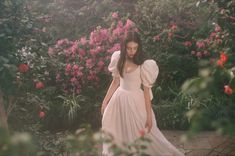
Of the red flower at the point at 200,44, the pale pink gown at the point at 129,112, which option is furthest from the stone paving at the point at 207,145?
the red flower at the point at 200,44

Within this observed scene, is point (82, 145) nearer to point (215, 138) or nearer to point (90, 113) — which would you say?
point (215, 138)

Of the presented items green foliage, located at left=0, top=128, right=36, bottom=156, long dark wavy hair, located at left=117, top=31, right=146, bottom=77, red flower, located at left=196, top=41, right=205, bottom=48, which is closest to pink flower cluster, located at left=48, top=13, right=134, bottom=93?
red flower, located at left=196, top=41, right=205, bottom=48

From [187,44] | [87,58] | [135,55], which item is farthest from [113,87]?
[187,44]

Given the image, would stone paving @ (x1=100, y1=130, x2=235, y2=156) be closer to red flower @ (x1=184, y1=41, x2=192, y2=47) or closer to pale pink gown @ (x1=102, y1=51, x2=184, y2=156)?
pale pink gown @ (x1=102, y1=51, x2=184, y2=156)

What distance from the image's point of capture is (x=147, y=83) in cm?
500

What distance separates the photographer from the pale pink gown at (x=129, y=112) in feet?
16.6

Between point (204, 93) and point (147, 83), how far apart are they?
Result: 3000 mm

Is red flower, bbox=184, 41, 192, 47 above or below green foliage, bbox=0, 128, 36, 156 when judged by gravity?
above

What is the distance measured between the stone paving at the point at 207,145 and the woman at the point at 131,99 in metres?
0.70

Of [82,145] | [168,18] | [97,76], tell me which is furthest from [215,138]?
[82,145]

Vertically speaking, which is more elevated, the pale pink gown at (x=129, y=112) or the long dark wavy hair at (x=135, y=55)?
the long dark wavy hair at (x=135, y=55)

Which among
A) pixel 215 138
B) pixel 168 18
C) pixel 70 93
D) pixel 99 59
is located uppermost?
pixel 168 18

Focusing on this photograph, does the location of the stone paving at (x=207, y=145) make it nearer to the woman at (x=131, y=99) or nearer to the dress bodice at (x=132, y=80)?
the woman at (x=131, y=99)

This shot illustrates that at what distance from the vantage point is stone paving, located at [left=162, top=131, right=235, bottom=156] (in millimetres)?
5879
